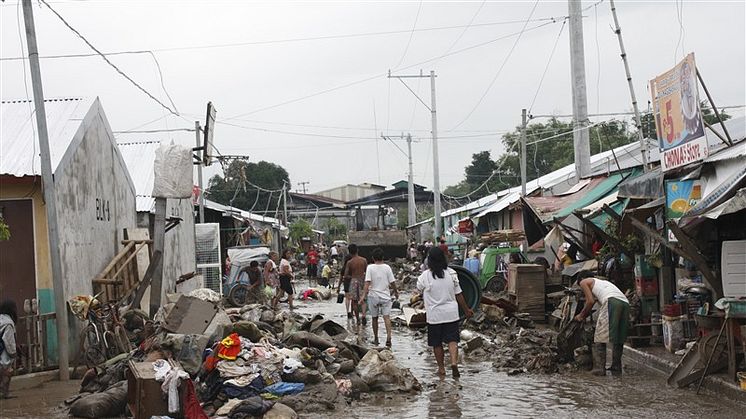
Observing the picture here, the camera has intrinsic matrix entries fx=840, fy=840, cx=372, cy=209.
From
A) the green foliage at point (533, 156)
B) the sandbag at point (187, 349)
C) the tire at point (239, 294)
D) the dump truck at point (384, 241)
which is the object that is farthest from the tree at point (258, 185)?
the sandbag at point (187, 349)

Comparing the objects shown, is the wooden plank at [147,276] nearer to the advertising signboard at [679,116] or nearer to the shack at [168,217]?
the shack at [168,217]

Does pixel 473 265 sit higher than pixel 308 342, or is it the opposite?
pixel 473 265

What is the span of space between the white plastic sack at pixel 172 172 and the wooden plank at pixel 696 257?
9.22m

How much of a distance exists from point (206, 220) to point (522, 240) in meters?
18.6

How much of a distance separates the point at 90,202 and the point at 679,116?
34.9 feet

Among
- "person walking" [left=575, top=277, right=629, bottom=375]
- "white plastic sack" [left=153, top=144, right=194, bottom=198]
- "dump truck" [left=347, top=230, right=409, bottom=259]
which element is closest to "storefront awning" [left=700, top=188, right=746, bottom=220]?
"person walking" [left=575, top=277, right=629, bottom=375]

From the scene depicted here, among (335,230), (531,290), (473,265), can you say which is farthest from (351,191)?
(531,290)

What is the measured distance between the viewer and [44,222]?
13508mm

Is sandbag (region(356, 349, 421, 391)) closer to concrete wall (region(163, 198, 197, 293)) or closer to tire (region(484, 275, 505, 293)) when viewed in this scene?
concrete wall (region(163, 198, 197, 293))

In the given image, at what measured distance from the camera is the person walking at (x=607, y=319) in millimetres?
11672

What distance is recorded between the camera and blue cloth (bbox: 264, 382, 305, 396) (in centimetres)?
1008

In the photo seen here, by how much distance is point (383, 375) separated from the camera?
36.9 feet

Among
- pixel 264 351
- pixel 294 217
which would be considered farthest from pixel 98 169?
pixel 294 217

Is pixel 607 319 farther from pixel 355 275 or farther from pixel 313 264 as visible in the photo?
pixel 313 264
